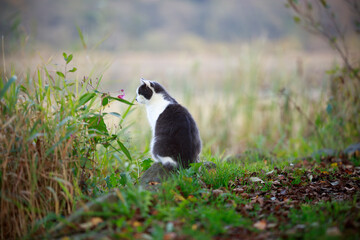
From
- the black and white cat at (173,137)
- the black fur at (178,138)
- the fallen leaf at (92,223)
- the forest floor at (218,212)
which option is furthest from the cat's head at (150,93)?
the fallen leaf at (92,223)

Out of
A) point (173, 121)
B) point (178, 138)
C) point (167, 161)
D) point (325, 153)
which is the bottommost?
point (325, 153)

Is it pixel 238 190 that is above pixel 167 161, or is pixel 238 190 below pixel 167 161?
below

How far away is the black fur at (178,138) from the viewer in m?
2.91

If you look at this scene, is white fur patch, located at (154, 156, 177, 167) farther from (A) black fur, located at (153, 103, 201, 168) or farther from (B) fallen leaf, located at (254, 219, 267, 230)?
(B) fallen leaf, located at (254, 219, 267, 230)

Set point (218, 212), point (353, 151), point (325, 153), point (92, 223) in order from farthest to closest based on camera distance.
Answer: point (325, 153)
point (353, 151)
point (218, 212)
point (92, 223)

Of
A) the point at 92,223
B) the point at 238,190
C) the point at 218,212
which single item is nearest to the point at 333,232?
the point at 218,212

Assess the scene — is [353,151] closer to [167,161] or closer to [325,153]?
[325,153]

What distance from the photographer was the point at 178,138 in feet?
9.61

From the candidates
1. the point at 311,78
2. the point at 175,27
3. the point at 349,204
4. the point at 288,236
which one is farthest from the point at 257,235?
the point at 175,27

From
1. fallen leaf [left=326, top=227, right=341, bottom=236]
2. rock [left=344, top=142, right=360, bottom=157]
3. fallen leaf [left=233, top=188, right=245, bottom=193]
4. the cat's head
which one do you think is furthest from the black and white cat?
rock [left=344, top=142, right=360, bottom=157]

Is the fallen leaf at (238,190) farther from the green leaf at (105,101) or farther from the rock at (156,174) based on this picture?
the green leaf at (105,101)

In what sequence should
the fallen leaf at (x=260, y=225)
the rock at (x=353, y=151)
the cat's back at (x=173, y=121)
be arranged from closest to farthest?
the fallen leaf at (x=260, y=225)
the cat's back at (x=173, y=121)
the rock at (x=353, y=151)

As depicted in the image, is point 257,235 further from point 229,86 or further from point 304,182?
point 229,86

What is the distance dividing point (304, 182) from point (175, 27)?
90.0 ft
